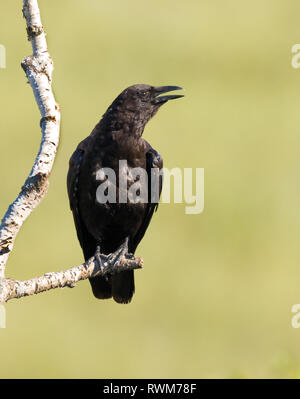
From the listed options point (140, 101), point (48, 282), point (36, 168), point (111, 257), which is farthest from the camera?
point (140, 101)

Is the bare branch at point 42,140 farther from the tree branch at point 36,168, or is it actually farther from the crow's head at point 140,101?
the crow's head at point 140,101

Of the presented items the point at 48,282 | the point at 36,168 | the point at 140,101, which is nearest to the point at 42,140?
the point at 36,168

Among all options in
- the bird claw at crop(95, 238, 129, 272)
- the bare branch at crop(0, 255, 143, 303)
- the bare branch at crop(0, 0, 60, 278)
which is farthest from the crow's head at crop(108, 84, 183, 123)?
the bare branch at crop(0, 0, 60, 278)

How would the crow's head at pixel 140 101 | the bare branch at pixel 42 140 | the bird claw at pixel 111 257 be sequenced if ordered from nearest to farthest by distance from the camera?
the bare branch at pixel 42 140
the bird claw at pixel 111 257
the crow's head at pixel 140 101

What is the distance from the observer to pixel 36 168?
5.04m

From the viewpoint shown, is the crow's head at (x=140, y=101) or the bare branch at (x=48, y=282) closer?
the bare branch at (x=48, y=282)

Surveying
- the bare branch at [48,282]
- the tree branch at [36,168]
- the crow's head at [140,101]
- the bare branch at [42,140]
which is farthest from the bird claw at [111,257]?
the bare branch at [42,140]

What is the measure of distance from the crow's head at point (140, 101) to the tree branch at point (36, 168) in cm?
268

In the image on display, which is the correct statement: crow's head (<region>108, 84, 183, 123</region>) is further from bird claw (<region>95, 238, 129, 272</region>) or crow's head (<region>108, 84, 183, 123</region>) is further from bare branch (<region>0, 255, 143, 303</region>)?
bare branch (<region>0, 255, 143, 303</region>)

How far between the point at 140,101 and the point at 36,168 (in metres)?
3.08

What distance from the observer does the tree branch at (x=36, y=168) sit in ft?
16.1

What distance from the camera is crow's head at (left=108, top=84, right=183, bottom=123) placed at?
7.95 meters

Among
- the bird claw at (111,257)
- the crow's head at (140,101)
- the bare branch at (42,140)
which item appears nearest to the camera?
the bare branch at (42,140)

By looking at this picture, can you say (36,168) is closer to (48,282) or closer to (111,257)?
(48,282)
